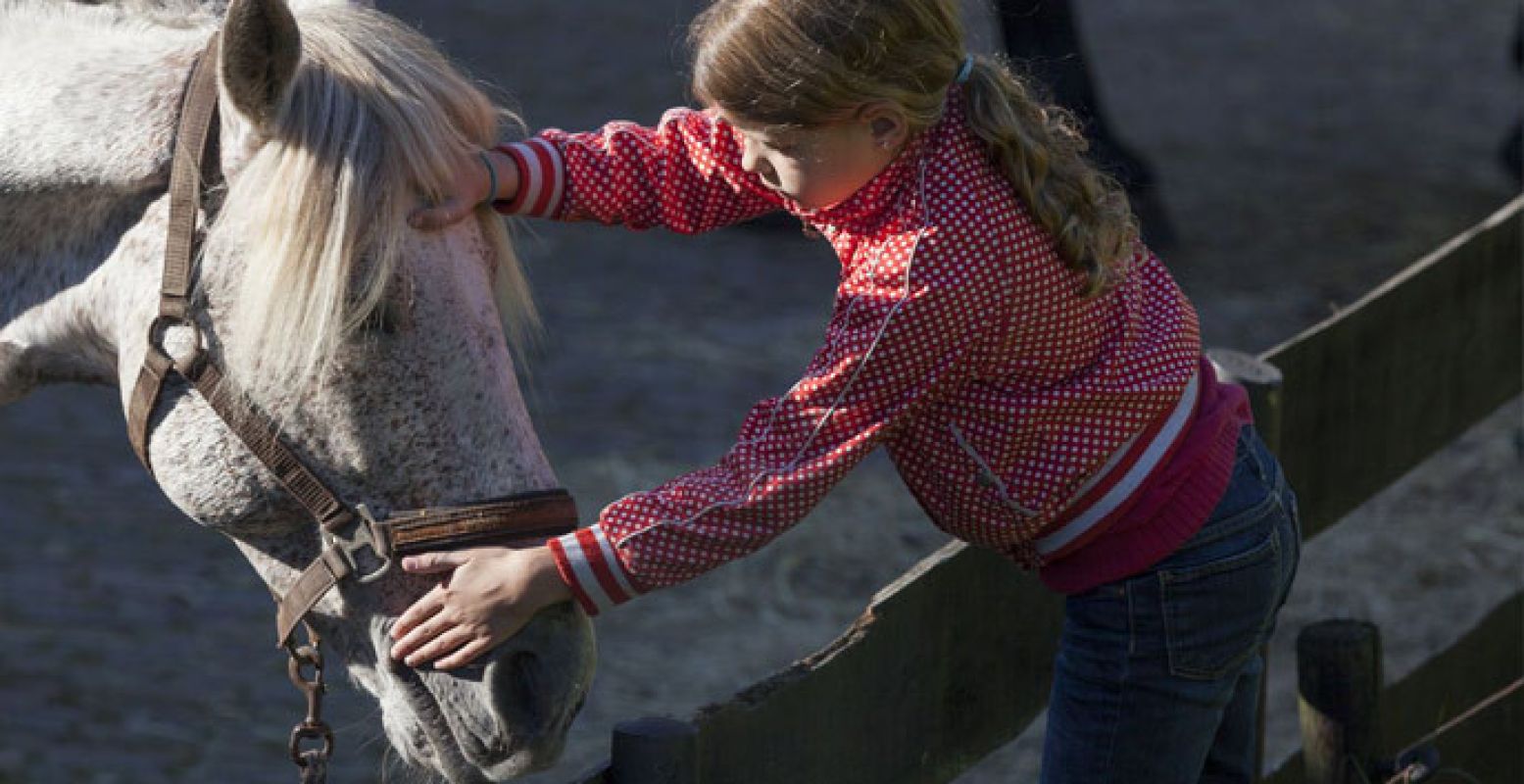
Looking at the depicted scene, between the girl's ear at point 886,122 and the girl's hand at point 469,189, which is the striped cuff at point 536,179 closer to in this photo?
the girl's hand at point 469,189

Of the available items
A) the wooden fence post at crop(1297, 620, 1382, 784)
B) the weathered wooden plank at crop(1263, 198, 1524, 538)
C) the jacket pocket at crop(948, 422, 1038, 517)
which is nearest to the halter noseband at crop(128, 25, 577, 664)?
the jacket pocket at crop(948, 422, 1038, 517)

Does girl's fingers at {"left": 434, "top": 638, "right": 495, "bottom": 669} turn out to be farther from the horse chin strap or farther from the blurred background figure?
the blurred background figure

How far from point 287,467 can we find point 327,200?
1.03ft

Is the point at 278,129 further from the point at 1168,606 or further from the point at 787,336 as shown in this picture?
the point at 787,336

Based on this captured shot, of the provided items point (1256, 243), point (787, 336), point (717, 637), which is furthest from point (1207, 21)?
point (717, 637)

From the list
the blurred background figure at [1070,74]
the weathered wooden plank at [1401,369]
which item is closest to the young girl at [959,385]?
the weathered wooden plank at [1401,369]

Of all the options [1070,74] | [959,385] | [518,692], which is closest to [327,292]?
[518,692]

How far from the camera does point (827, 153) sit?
215 centimetres

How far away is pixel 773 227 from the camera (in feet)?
30.2

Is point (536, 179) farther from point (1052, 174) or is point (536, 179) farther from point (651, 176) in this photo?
point (1052, 174)

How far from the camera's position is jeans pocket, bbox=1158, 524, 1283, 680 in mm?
2336

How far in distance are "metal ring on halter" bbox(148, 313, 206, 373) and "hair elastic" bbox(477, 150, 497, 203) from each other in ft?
1.22

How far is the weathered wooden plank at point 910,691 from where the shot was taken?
2203 mm

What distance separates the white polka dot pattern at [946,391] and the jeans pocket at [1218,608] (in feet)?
0.54
